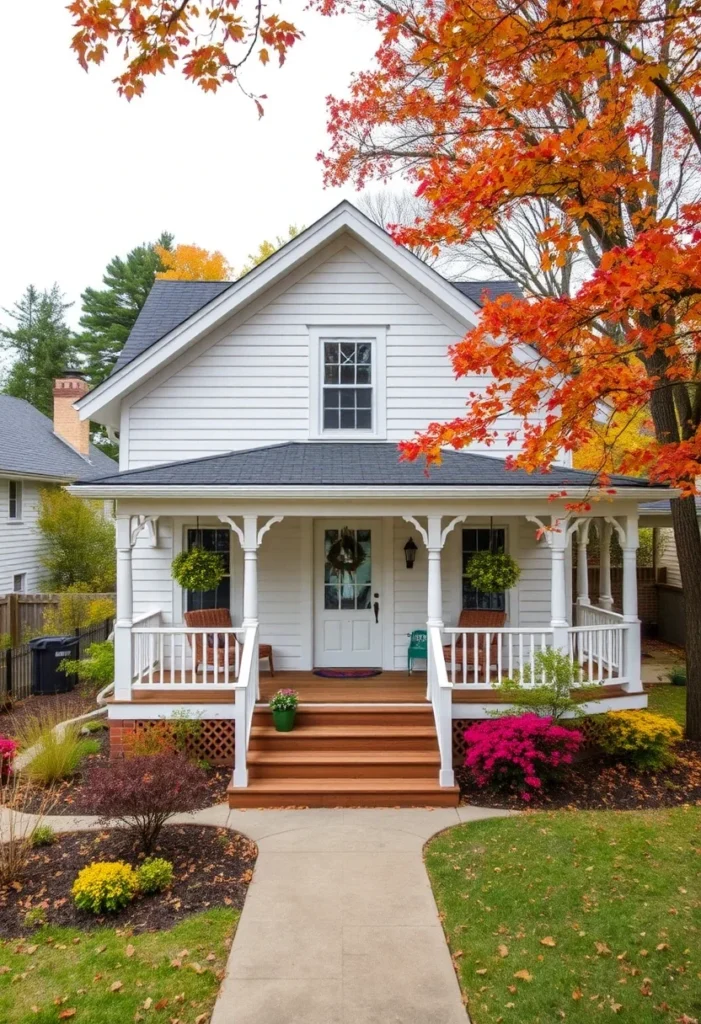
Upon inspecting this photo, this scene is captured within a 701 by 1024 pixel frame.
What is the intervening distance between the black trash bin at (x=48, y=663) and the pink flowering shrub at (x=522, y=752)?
8.55m

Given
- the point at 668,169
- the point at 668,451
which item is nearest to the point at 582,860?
the point at 668,451

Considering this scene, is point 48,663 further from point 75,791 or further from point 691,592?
point 691,592

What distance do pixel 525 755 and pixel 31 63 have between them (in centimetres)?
779

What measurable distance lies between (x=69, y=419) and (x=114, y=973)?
24.7 m

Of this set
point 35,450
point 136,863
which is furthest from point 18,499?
point 136,863

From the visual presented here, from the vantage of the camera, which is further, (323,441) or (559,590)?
→ (323,441)

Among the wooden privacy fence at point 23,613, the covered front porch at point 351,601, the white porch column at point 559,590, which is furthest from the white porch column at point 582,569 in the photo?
the wooden privacy fence at point 23,613

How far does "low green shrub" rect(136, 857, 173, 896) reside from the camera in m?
5.78

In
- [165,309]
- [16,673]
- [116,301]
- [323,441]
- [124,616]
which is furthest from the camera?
Answer: [116,301]

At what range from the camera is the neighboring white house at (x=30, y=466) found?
1991 cm

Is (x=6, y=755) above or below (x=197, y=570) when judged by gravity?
below

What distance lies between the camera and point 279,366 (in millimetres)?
11250

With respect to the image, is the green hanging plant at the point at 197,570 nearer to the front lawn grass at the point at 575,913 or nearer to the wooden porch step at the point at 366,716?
the wooden porch step at the point at 366,716

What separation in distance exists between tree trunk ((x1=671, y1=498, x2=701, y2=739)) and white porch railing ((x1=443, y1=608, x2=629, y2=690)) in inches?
45.5
